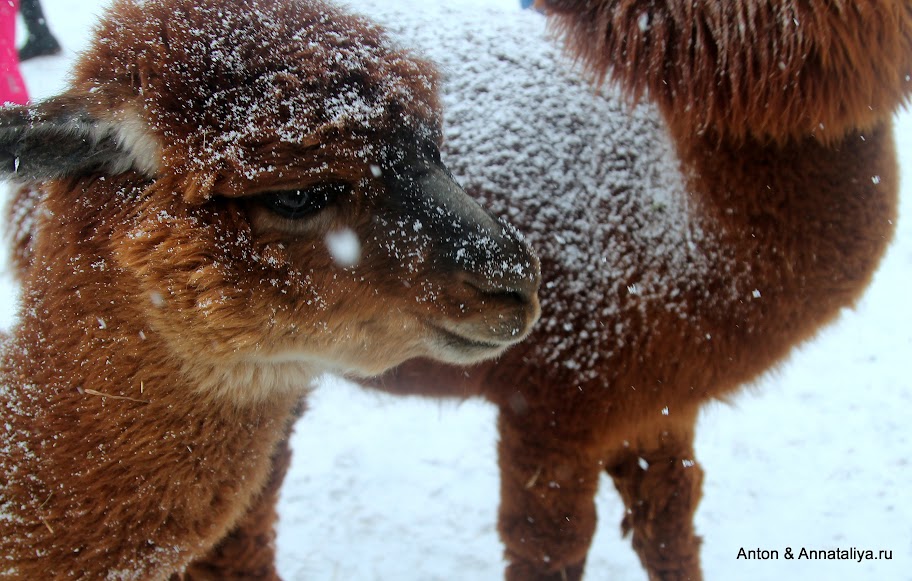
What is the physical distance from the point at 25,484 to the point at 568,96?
→ 1604 millimetres

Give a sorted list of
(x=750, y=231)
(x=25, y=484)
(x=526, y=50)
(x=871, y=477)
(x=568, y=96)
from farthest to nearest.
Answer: (x=871, y=477)
(x=526, y=50)
(x=568, y=96)
(x=750, y=231)
(x=25, y=484)

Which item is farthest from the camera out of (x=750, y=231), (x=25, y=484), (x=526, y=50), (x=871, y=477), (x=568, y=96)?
(x=871, y=477)

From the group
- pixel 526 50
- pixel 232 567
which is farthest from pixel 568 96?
pixel 232 567

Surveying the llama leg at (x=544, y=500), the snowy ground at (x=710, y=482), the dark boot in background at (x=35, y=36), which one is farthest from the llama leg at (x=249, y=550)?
the dark boot in background at (x=35, y=36)

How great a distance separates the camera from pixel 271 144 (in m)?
1.11

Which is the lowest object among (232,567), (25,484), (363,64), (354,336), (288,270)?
(232,567)

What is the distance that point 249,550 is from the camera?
2.13 metres

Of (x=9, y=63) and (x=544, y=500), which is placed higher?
(x=9, y=63)

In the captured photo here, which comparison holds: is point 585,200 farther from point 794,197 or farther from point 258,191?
point 258,191

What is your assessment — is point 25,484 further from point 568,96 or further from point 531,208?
point 568,96

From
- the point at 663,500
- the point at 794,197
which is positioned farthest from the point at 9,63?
the point at 663,500

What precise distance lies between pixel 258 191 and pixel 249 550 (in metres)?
1.45

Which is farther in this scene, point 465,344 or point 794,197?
point 794,197

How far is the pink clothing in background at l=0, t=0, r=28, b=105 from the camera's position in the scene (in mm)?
2213
